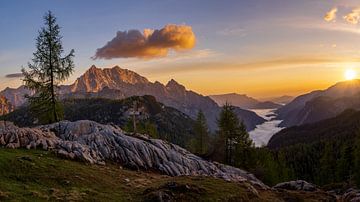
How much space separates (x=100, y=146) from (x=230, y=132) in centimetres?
3791

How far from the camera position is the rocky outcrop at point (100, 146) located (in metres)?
36.5

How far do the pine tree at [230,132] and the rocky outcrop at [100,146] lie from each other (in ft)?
71.1

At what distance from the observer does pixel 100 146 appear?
139ft

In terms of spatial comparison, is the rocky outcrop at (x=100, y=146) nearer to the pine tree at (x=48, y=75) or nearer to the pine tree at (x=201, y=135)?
the pine tree at (x=48, y=75)

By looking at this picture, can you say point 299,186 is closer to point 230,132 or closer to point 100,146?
point 230,132

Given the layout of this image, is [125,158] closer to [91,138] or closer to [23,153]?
[91,138]

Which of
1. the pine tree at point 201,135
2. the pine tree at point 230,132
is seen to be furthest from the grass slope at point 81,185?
the pine tree at point 201,135

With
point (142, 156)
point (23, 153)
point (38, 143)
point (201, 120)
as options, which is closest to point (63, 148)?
point (38, 143)

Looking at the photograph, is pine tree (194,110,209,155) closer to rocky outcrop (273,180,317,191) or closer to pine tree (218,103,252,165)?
pine tree (218,103,252,165)

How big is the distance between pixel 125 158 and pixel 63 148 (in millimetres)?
8230

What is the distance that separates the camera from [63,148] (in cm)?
3734

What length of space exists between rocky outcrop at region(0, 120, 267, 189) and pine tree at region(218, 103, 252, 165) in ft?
71.1

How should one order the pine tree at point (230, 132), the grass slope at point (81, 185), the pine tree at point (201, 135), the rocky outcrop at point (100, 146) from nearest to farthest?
the grass slope at point (81, 185) → the rocky outcrop at point (100, 146) → the pine tree at point (230, 132) → the pine tree at point (201, 135)

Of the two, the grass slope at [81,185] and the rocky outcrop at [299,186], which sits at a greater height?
the grass slope at [81,185]
